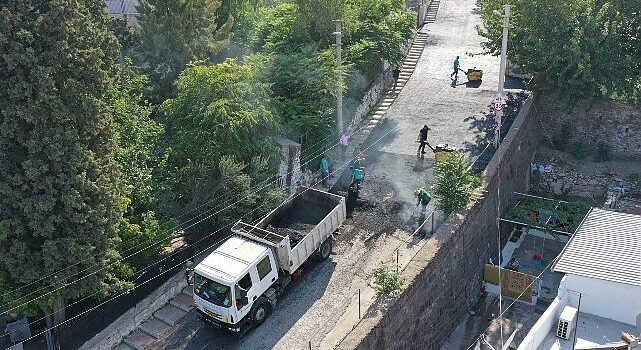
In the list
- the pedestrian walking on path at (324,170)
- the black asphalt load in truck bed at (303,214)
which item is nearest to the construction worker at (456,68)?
the pedestrian walking on path at (324,170)

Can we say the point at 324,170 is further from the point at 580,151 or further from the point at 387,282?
the point at 580,151

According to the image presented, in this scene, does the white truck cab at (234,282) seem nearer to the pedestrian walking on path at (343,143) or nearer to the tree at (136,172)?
the tree at (136,172)

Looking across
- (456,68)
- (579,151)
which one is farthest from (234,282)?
(579,151)

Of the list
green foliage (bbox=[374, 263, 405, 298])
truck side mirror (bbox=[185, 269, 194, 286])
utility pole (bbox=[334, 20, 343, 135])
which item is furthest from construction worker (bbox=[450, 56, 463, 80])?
truck side mirror (bbox=[185, 269, 194, 286])

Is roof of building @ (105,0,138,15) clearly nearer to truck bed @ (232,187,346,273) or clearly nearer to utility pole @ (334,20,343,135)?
utility pole @ (334,20,343,135)

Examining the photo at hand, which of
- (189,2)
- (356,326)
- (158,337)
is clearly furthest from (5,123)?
(189,2)

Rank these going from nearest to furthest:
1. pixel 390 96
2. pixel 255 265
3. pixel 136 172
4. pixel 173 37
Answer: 1. pixel 255 265
2. pixel 136 172
3. pixel 173 37
4. pixel 390 96
